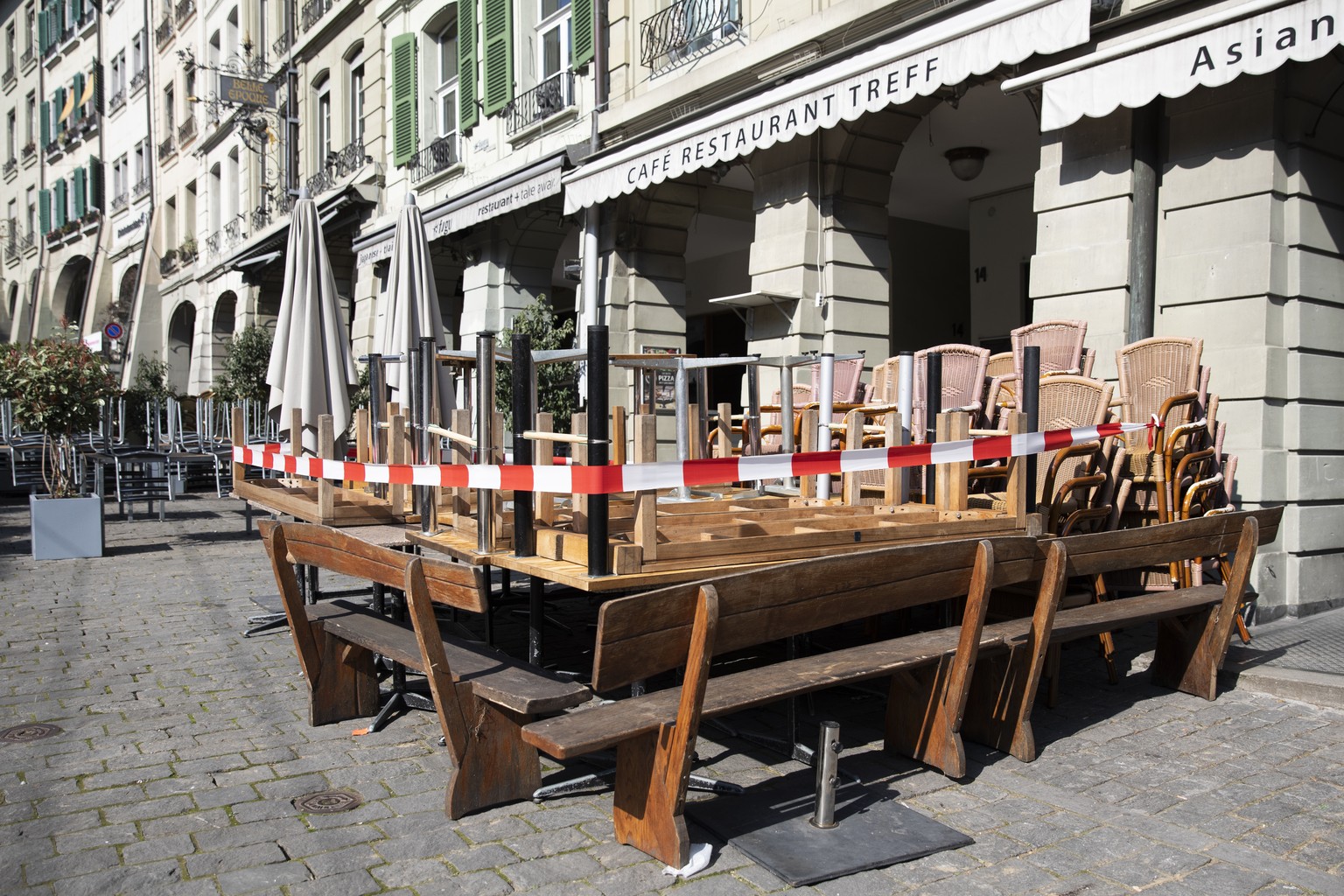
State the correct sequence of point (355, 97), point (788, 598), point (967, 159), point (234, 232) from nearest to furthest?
point (788, 598)
point (967, 159)
point (355, 97)
point (234, 232)

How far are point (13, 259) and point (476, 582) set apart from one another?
50752 millimetres

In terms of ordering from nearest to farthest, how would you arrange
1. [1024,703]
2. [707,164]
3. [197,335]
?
[1024,703] < [707,164] < [197,335]

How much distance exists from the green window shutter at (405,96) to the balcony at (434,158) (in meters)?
0.16

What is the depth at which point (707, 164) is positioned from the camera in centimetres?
1002

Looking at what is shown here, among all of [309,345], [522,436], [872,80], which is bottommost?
[522,436]

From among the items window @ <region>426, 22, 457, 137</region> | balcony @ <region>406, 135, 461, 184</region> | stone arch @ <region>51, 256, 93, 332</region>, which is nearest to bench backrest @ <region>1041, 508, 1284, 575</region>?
balcony @ <region>406, 135, 461, 184</region>

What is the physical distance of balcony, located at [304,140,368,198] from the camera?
20.3 meters

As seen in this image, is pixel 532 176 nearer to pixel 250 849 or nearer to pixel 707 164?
pixel 707 164

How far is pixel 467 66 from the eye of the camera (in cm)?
1636

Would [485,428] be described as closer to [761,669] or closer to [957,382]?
[761,669]

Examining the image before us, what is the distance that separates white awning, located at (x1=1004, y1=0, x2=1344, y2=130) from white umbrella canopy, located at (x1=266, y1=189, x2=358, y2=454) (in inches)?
203

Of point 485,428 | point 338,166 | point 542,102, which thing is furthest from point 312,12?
point 485,428

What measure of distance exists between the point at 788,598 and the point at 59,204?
1736 inches

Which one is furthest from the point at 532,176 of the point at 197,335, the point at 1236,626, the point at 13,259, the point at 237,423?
the point at 13,259
